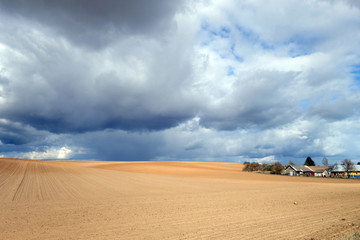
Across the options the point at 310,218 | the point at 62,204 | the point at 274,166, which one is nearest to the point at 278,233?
the point at 310,218

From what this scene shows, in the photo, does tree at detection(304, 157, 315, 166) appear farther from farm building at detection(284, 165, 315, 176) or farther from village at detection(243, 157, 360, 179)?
farm building at detection(284, 165, 315, 176)

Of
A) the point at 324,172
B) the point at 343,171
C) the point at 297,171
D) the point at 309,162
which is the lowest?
the point at 324,172

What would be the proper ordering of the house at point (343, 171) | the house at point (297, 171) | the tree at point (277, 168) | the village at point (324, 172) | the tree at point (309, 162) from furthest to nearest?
1. the tree at point (309, 162)
2. the house at point (343, 171)
3. the village at point (324, 172)
4. the house at point (297, 171)
5. the tree at point (277, 168)

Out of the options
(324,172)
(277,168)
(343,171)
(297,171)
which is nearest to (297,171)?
(297,171)

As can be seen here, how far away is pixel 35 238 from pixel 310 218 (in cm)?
1456

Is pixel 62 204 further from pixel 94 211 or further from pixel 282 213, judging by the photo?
pixel 282 213

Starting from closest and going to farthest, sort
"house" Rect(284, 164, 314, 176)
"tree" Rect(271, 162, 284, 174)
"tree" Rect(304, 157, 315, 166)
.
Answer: "tree" Rect(271, 162, 284, 174)
"house" Rect(284, 164, 314, 176)
"tree" Rect(304, 157, 315, 166)

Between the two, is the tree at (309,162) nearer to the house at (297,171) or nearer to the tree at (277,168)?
the house at (297,171)

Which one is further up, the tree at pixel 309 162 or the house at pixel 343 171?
the tree at pixel 309 162

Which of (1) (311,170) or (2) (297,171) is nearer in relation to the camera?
(2) (297,171)

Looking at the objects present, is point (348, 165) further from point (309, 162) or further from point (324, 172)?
point (309, 162)

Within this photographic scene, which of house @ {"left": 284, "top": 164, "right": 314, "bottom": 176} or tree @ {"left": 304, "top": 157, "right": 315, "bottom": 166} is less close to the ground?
tree @ {"left": 304, "top": 157, "right": 315, "bottom": 166}

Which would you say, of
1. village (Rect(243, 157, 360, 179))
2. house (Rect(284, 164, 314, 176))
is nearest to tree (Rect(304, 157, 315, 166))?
village (Rect(243, 157, 360, 179))

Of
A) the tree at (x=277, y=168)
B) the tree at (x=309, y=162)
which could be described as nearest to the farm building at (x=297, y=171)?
the tree at (x=277, y=168)
